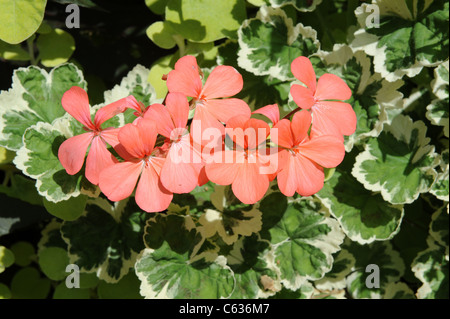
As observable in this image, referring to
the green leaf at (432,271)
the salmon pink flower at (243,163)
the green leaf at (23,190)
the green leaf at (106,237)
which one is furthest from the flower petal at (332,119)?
the green leaf at (23,190)

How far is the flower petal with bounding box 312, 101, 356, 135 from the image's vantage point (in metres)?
0.80

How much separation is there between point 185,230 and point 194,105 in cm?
35

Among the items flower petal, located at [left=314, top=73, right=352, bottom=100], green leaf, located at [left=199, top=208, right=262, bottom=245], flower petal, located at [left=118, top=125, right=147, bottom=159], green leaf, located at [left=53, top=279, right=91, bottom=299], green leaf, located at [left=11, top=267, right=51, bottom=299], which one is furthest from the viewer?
green leaf, located at [left=11, top=267, right=51, bottom=299]

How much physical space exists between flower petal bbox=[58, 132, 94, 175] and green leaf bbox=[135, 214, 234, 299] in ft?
1.00

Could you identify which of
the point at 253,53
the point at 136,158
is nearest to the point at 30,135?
the point at 136,158

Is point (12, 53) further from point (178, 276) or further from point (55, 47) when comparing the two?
point (178, 276)

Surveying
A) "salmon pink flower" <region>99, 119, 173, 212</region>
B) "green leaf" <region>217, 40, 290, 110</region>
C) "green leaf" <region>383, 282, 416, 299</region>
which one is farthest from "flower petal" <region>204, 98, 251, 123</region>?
"green leaf" <region>383, 282, 416, 299</region>

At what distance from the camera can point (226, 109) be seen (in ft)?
2.59

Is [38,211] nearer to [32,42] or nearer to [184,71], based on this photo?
[32,42]

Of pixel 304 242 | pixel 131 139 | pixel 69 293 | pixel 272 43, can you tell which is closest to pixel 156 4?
pixel 272 43

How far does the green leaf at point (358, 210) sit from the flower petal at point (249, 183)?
44cm

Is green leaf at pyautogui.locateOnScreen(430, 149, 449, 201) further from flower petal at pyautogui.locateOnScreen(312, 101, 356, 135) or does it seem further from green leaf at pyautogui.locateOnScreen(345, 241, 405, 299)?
flower petal at pyautogui.locateOnScreen(312, 101, 356, 135)

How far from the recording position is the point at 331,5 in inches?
52.7

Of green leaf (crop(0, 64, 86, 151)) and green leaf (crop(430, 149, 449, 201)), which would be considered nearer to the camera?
green leaf (crop(0, 64, 86, 151))
